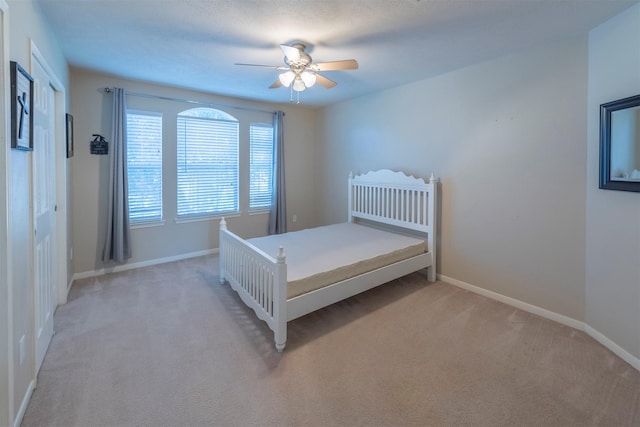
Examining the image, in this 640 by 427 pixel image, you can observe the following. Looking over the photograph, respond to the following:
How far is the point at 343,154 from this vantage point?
17.4 feet

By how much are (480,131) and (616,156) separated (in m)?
1.26

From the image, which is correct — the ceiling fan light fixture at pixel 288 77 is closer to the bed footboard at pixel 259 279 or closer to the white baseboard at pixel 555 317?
the bed footboard at pixel 259 279

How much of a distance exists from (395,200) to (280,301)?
97.4 inches

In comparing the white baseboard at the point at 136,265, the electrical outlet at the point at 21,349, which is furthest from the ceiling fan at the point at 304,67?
the white baseboard at the point at 136,265

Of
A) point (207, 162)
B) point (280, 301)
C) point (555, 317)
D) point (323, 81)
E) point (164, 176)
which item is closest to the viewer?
point (280, 301)

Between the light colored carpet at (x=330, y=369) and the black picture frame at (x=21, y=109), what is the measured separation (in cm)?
153

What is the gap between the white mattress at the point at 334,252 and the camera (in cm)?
259

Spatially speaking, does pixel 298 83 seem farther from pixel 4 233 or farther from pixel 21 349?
pixel 21 349

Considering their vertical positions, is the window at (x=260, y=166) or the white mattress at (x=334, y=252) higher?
the window at (x=260, y=166)

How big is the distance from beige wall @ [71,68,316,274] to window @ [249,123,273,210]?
0.12 m

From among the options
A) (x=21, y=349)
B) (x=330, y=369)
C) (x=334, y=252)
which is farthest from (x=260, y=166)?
(x=21, y=349)

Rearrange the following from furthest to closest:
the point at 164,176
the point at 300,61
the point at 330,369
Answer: the point at 164,176
the point at 300,61
the point at 330,369

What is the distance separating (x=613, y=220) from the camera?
7.73 ft

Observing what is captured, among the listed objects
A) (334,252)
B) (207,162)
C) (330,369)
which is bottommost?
(330,369)
